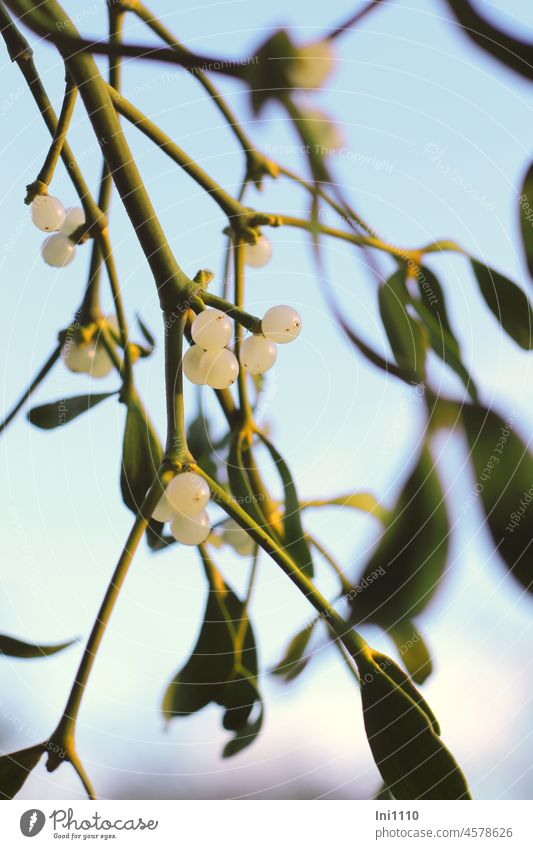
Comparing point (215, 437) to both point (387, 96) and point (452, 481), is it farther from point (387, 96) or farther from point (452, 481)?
point (387, 96)

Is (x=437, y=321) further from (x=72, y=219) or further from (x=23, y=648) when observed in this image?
(x=23, y=648)

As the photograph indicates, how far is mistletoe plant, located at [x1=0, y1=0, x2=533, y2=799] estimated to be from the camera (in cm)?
47

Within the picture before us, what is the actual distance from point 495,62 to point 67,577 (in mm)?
565

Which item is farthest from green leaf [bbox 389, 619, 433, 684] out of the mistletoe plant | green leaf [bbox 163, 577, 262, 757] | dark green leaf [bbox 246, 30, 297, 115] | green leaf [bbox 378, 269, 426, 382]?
dark green leaf [bbox 246, 30, 297, 115]

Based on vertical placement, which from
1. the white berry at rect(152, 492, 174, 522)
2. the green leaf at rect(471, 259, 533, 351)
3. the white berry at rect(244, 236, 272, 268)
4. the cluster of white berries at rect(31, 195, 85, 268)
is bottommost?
the white berry at rect(152, 492, 174, 522)

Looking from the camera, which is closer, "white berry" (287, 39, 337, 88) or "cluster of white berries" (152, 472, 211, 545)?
"cluster of white berries" (152, 472, 211, 545)

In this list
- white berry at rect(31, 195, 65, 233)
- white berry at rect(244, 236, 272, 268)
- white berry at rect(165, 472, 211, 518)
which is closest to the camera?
white berry at rect(165, 472, 211, 518)

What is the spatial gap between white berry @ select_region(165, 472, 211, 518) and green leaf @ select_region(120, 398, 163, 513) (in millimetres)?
161

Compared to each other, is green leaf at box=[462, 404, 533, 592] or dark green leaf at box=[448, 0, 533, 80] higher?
dark green leaf at box=[448, 0, 533, 80]

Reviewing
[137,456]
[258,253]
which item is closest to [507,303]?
[258,253]

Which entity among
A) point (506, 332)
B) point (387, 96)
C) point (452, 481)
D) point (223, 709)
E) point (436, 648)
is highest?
point (387, 96)

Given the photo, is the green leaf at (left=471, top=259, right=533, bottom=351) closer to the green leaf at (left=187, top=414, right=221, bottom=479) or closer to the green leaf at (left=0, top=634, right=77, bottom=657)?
the green leaf at (left=187, top=414, right=221, bottom=479)
